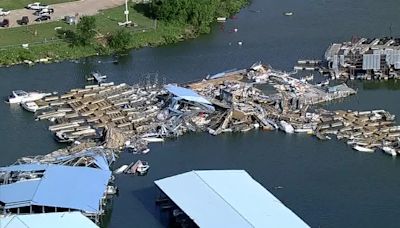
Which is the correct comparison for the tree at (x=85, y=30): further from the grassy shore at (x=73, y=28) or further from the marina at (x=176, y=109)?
the marina at (x=176, y=109)

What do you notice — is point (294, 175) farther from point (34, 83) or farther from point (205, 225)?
point (34, 83)

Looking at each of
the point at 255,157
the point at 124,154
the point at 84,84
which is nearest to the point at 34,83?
the point at 84,84

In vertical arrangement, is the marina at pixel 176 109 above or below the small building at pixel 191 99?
below

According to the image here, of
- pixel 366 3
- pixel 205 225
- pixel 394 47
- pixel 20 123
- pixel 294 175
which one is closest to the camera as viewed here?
pixel 205 225

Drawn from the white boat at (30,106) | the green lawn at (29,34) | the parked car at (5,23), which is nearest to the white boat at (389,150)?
the white boat at (30,106)

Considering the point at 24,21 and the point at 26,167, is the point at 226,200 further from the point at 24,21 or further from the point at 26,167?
the point at 24,21
